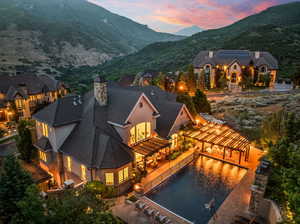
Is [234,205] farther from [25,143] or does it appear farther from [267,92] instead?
[267,92]

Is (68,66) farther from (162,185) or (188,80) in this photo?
(162,185)

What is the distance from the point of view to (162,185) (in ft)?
60.7

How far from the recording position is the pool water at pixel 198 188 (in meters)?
15.3

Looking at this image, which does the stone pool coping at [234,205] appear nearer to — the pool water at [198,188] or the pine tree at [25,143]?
the pool water at [198,188]

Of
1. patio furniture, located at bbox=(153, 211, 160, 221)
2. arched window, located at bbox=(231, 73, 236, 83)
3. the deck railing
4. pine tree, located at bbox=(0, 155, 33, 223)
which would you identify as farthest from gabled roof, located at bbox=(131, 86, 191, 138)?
arched window, located at bbox=(231, 73, 236, 83)

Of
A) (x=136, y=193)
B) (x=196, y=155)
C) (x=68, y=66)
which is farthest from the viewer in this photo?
(x=68, y=66)

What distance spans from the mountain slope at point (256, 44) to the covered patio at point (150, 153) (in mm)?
60744

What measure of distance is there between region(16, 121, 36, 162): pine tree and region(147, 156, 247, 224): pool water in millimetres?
15597

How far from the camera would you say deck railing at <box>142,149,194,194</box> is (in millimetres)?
17703

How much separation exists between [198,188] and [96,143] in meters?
9.83

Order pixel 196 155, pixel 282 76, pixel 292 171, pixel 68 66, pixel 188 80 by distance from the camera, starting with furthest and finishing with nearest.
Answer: pixel 68 66, pixel 282 76, pixel 188 80, pixel 196 155, pixel 292 171

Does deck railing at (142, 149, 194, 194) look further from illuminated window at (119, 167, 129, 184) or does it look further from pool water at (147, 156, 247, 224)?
illuminated window at (119, 167, 129, 184)

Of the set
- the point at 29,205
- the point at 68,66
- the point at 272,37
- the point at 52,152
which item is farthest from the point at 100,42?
the point at 29,205

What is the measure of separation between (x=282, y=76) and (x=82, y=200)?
2756 inches
